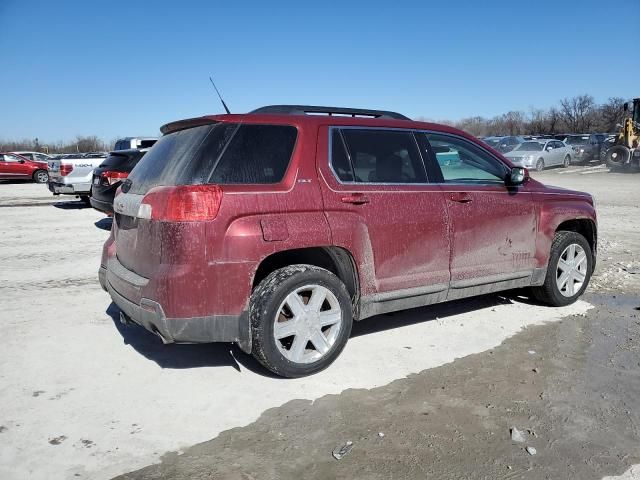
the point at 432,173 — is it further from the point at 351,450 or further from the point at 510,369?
the point at 351,450

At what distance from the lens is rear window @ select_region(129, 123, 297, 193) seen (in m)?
3.42

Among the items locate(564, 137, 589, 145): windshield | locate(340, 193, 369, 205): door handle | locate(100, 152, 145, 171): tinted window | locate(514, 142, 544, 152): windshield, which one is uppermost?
locate(564, 137, 589, 145): windshield

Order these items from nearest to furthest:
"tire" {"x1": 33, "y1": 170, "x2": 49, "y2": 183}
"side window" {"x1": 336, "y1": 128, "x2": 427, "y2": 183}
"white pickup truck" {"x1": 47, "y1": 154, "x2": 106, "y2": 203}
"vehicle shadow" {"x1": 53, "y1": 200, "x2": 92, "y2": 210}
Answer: "side window" {"x1": 336, "y1": 128, "x2": 427, "y2": 183}, "white pickup truck" {"x1": 47, "y1": 154, "x2": 106, "y2": 203}, "vehicle shadow" {"x1": 53, "y1": 200, "x2": 92, "y2": 210}, "tire" {"x1": 33, "y1": 170, "x2": 49, "y2": 183}

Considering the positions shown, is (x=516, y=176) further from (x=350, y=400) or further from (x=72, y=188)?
(x=72, y=188)

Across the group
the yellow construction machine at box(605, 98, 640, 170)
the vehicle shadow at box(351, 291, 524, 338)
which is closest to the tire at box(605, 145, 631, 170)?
the yellow construction machine at box(605, 98, 640, 170)

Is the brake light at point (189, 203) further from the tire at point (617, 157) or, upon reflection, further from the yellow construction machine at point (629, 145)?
the tire at point (617, 157)

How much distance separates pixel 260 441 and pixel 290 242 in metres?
1.22

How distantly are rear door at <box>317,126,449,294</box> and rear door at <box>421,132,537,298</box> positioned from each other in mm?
164

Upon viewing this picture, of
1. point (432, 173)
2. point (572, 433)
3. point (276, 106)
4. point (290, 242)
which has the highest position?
point (276, 106)

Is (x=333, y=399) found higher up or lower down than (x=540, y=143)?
lower down

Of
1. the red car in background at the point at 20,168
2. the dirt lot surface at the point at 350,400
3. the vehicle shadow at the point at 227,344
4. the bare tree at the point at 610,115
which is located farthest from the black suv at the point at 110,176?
the bare tree at the point at 610,115

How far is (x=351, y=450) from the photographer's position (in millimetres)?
2861

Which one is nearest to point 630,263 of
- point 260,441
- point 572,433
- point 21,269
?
point 572,433

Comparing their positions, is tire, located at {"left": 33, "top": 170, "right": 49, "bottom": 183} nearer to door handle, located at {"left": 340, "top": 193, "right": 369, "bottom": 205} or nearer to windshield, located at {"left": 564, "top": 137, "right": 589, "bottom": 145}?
door handle, located at {"left": 340, "top": 193, "right": 369, "bottom": 205}
